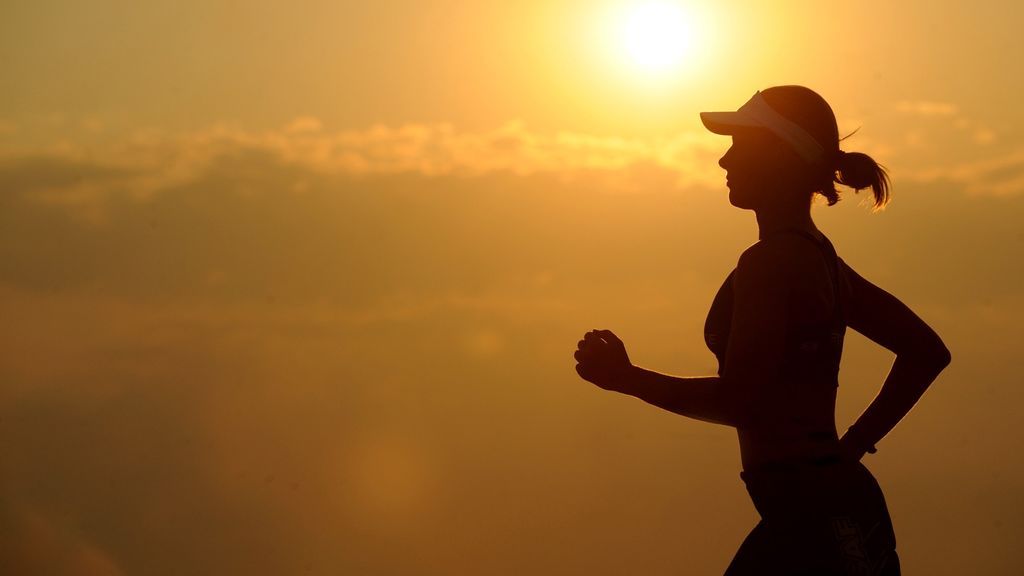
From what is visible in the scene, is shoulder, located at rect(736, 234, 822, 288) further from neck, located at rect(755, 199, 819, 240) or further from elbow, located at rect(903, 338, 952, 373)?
elbow, located at rect(903, 338, 952, 373)

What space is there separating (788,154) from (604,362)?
90cm

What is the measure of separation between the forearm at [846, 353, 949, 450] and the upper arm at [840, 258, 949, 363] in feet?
0.14

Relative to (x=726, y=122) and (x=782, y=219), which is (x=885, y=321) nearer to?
(x=782, y=219)

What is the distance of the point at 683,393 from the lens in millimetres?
4328

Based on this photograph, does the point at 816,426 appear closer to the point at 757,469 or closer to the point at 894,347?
the point at 757,469

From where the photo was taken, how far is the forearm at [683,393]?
14.1 feet

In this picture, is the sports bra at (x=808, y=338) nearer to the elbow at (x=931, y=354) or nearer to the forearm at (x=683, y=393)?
the forearm at (x=683, y=393)

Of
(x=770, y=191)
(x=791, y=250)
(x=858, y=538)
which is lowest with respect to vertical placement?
(x=858, y=538)

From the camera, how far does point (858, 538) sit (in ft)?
14.6

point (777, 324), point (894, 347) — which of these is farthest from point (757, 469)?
point (894, 347)

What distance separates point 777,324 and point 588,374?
0.57 meters

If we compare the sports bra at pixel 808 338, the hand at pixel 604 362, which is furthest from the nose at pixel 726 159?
the hand at pixel 604 362

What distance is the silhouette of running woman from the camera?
14.1 feet

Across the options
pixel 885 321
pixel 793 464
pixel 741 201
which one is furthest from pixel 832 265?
pixel 793 464
